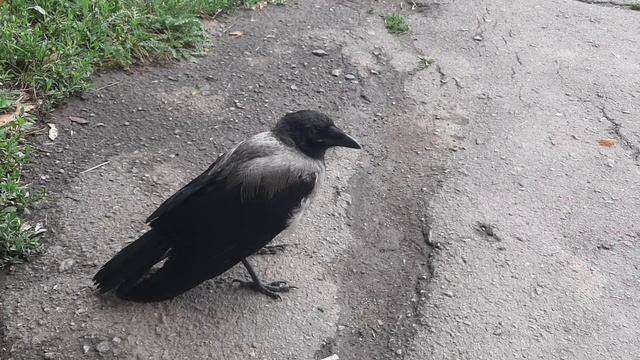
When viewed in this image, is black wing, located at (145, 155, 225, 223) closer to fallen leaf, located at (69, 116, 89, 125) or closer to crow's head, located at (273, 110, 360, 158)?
crow's head, located at (273, 110, 360, 158)

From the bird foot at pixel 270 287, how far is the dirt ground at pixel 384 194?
4cm

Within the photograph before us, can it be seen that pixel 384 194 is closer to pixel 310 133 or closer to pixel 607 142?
pixel 310 133

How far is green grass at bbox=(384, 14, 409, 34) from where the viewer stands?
5.58 meters

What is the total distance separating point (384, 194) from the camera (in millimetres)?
3926

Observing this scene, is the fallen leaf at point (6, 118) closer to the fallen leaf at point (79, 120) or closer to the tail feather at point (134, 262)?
the fallen leaf at point (79, 120)

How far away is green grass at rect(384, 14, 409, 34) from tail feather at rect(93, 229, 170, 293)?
3372mm

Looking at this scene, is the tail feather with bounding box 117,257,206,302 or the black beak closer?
the tail feather with bounding box 117,257,206,302

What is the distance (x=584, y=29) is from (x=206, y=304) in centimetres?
468

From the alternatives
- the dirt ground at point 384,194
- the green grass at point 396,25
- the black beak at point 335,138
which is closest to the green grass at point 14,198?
the dirt ground at point 384,194

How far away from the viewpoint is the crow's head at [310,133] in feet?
10.4

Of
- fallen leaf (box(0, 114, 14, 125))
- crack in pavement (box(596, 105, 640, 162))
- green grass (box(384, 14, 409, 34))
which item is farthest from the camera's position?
green grass (box(384, 14, 409, 34))

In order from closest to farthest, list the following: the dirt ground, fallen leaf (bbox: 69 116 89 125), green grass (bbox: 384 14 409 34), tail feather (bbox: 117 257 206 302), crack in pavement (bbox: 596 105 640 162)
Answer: tail feather (bbox: 117 257 206 302) < the dirt ground < fallen leaf (bbox: 69 116 89 125) < crack in pavement (bbox: 596 105 640 162) < green grass (bbox: 384 14 409 34)

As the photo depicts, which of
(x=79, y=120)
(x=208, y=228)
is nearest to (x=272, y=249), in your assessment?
(x=208, y=228)

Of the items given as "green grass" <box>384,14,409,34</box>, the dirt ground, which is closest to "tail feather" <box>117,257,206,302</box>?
the dirt ground
